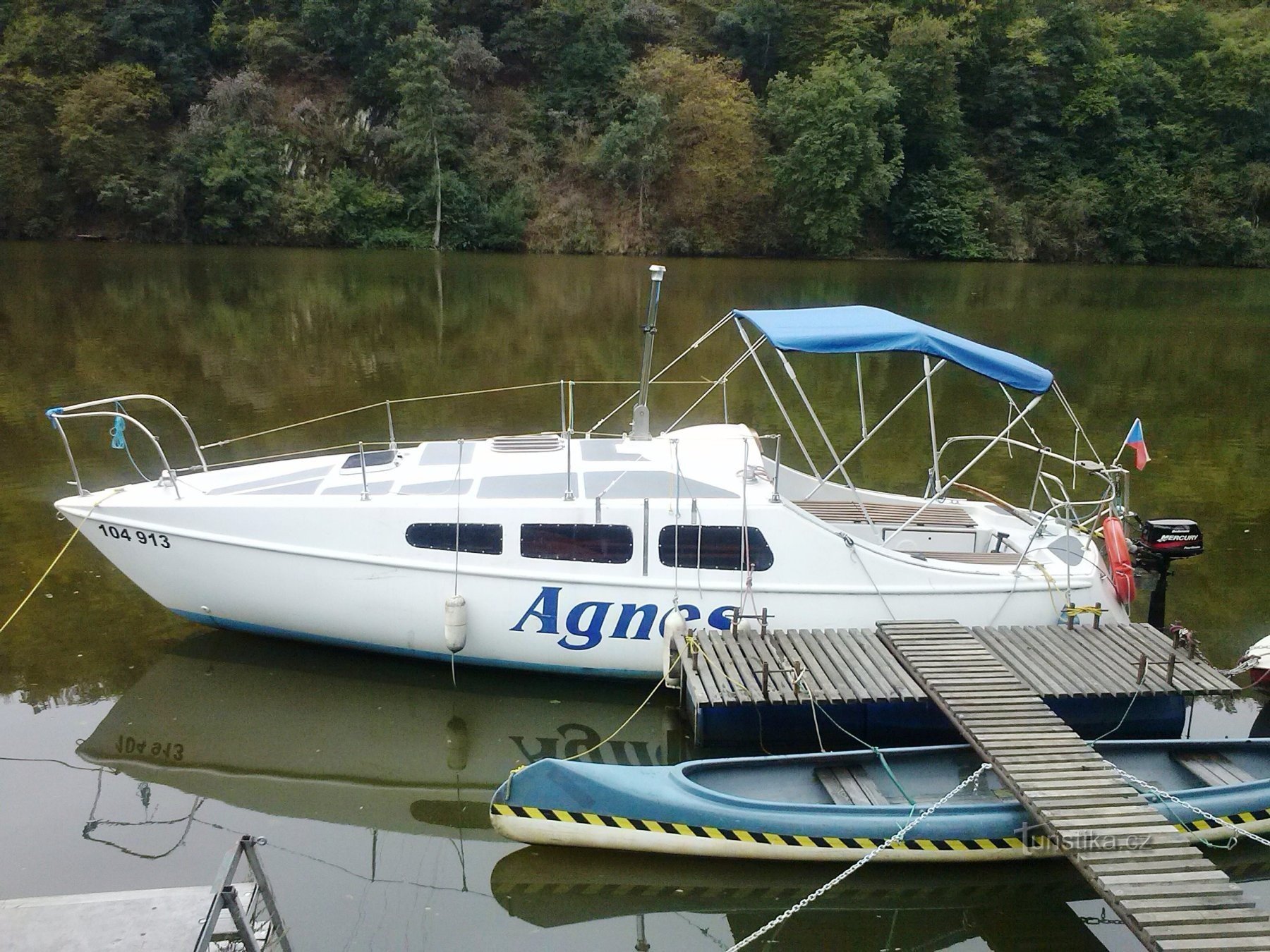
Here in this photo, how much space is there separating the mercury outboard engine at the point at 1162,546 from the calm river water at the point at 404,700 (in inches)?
52.2

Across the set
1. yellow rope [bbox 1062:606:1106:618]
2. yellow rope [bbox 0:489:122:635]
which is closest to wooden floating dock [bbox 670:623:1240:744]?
yellow rope [bbox 1062:606:1106:618]

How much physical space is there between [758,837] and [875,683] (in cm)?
196

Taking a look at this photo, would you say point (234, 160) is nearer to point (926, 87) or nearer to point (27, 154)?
point (27, 154)

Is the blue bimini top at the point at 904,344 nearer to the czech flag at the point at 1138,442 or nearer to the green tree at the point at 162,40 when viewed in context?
the czech flag at the point at 1138,442

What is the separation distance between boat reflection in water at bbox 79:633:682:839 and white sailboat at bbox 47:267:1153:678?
44 centimetres

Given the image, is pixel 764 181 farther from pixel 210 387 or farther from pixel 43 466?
pixel 43 466

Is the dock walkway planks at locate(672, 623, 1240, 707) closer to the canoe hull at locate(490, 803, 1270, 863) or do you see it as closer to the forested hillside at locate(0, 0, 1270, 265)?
the canoe hull at locate(490, 803, 1270, 863)

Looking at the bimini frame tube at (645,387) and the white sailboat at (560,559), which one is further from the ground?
the bimini frame tube at (645,387)

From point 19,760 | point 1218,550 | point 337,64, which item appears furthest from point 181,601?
point 337,64

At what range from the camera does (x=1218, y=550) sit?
1469 centimetres

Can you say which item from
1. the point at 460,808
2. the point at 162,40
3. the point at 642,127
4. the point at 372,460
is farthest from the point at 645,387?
the point at 162,40

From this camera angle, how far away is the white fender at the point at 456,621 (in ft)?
31.6

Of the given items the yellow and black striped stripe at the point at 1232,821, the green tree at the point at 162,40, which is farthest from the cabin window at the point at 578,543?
the green tree at the point at 162,40

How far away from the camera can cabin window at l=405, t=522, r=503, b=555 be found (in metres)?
9.80
